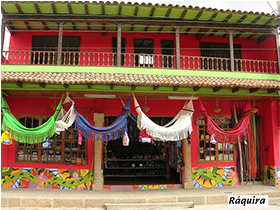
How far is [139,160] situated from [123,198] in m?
3.50

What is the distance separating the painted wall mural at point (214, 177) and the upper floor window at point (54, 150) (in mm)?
4096

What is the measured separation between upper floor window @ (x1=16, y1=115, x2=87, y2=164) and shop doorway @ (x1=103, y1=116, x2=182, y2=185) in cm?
181

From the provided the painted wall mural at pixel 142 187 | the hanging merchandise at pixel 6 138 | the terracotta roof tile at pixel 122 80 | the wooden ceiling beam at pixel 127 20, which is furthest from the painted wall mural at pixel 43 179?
the wooden ceiling beam at pixel 127 20

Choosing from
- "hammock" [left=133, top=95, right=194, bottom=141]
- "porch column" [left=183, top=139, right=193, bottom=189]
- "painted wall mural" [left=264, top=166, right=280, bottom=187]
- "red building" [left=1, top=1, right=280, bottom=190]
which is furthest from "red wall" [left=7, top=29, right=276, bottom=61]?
"painted wall mural" [left=264, top=166, right=280, bottom=187]

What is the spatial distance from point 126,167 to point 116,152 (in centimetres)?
101

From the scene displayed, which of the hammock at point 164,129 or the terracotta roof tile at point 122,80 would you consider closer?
the terracotta roof tile at point 122,80

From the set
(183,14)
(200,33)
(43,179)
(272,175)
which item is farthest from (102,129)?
(272,175)

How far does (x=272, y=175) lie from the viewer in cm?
916

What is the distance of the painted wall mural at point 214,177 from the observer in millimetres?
9062

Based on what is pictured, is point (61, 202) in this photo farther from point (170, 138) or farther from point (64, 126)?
point (170, 138)

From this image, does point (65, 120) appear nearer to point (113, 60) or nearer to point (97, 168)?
point (97, 168)

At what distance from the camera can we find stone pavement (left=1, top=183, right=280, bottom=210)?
7.27 m

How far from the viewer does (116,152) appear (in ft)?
37.7

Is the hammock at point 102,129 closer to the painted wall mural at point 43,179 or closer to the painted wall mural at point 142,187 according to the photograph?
the painted wall mural at point 43,179
